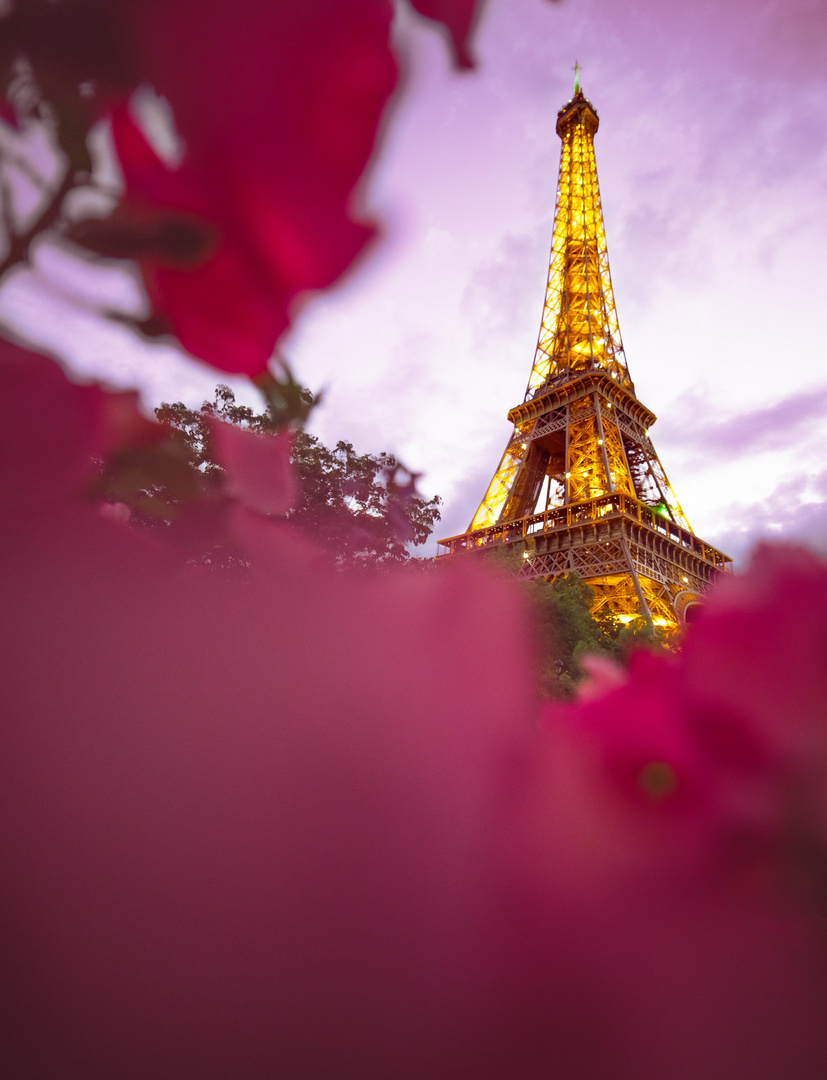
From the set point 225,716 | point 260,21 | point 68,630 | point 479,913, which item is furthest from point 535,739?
point 260,21

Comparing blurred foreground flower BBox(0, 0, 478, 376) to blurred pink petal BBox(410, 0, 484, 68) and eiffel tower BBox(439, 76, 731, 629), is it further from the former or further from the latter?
eiffel tower BBox(439, 76, 731, 629)

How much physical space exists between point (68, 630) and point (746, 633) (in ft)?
1.91

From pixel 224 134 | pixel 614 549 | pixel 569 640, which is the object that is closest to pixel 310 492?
pixel 224 134

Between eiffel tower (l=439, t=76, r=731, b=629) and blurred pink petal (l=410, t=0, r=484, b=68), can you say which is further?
eiffel tower (l=439, t=76, r=731, b=629)

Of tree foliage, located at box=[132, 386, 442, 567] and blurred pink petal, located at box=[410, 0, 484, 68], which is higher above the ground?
blurred pink petal, located at box=[410, 0, 484, 68]

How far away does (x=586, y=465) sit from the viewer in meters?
12.7

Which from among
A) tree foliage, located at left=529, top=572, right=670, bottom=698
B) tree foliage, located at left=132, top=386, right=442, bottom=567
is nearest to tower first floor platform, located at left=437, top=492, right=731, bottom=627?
tree foliage, located at left=529, top=572, right=670, bottom=698

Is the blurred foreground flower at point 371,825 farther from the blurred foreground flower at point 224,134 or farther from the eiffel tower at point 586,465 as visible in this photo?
the eiffel tower at point 586,465

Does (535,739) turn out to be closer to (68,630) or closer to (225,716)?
(225,716)

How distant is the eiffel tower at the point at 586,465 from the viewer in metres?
10.4

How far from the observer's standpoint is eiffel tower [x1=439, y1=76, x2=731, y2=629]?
34.1 ft

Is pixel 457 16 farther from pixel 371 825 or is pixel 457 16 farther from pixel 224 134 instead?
pixel 371 825

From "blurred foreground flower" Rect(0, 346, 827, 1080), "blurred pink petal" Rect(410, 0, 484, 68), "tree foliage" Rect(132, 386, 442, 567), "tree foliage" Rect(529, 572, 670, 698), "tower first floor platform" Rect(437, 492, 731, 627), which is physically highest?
"tower first floor platform" Rect(437, 492, 731, 627)

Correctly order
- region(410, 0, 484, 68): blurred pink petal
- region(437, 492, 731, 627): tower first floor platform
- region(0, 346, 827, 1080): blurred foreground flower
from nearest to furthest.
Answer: region(0, 346, 827, 1080): blurred foreground flower < region(410, 0, 484, 68): blurred pink petal < region(437, 492, 731, 627): tower first floor platform
